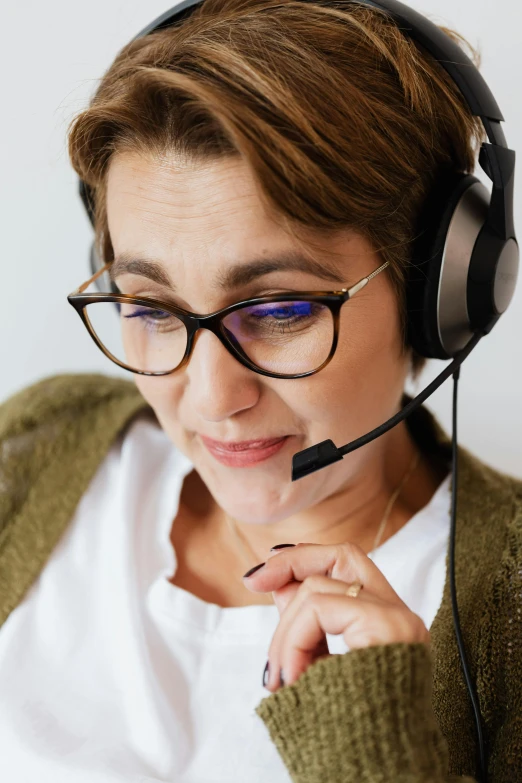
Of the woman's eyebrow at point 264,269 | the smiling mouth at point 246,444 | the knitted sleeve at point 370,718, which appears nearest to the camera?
the knitted sleeve at point 370,718

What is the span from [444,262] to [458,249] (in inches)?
0.9

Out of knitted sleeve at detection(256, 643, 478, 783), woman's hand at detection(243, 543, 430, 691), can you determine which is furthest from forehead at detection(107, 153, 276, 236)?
knitted sleeve at detection(256, 643, 478, 783)

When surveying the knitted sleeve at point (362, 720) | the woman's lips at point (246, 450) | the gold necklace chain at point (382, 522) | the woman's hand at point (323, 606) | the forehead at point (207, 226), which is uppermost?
the forehead at point (207, 226)

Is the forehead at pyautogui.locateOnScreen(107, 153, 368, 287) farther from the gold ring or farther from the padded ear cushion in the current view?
the gold ring

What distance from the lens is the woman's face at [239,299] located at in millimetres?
951

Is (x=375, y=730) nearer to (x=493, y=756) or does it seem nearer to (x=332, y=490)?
(x=493, y=756)

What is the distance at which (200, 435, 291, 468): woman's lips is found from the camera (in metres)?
1.09

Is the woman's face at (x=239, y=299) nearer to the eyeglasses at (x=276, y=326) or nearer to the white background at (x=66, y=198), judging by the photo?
the eyeglasses at (x=276, y=326)

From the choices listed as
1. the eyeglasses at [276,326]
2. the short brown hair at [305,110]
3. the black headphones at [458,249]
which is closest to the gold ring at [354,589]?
the black headphones at [458,249]

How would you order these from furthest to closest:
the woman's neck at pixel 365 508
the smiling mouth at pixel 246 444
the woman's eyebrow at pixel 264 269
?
the woman's neck at pixel 365 508 → the smiling mouth at pixel 246 444 → the woman's eyebrow at pixel 264 269

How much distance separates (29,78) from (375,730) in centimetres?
137

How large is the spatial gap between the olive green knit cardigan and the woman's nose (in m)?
0.32

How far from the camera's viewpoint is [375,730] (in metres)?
0.85

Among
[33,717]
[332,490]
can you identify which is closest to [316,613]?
[332,490]
